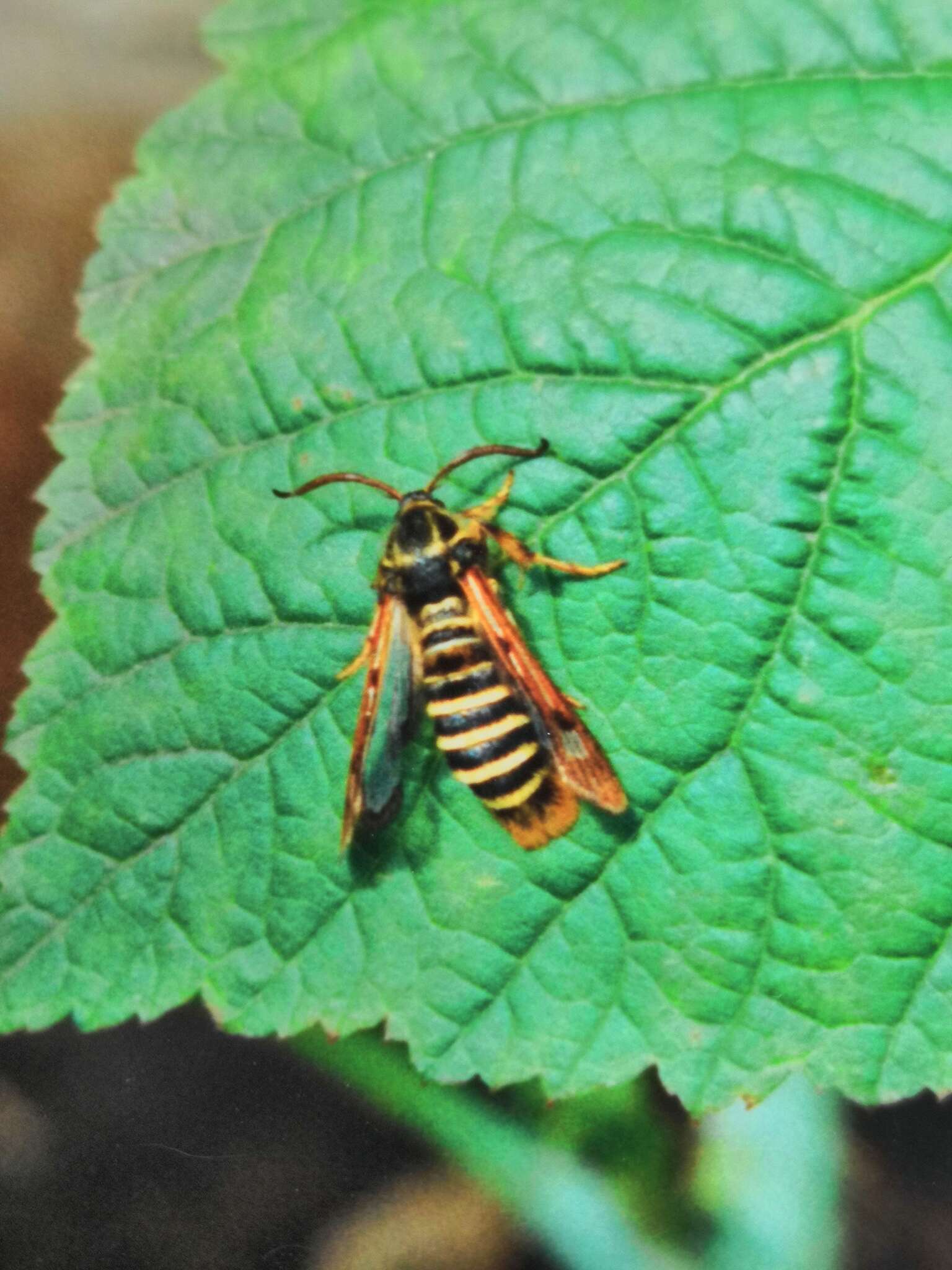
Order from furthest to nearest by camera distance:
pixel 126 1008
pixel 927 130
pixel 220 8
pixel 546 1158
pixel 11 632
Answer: pixel 11 632 → pixel 220 8 → pixel 546 1158 → pixel 126 1008 → pixel 927 130

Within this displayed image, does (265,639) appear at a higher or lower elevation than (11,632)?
lower

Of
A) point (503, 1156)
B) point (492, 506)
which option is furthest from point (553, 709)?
point (503, 1156)

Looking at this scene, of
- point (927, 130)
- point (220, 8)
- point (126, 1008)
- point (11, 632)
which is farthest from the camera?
point (11, 632)

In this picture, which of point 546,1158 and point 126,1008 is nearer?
point 126,1008

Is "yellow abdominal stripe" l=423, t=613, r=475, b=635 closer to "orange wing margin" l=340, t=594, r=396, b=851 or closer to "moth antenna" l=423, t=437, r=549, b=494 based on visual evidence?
"orange wing margin" l=340, t=594, r=396, b=851

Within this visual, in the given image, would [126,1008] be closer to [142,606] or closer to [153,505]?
[142,606]

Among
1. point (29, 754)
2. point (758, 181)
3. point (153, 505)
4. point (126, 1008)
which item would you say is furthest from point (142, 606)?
point (758, 181)

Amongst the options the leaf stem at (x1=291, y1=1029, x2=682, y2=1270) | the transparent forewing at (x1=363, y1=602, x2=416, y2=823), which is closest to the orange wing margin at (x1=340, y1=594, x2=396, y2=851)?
the transparent forewing at (x1=363, y1=602, x2=416, y2=823)
